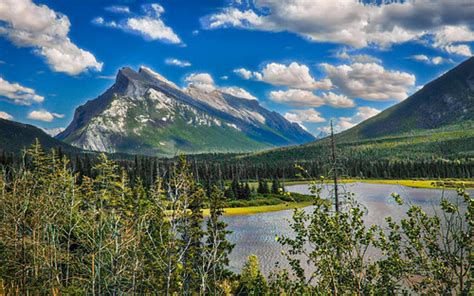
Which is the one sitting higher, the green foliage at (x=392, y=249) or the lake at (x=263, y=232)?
the green foliage at (x=392, y=249)

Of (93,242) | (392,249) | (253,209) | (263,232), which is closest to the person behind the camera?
(392,249)

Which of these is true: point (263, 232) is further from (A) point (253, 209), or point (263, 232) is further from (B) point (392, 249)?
(B) point (392, 249)

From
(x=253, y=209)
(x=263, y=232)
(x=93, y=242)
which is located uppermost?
Result: (x=93, y=242)

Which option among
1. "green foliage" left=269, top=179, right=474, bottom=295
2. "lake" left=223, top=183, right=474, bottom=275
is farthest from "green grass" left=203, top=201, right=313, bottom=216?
"green foliage" left=269, top=179, right=474, bottom=295

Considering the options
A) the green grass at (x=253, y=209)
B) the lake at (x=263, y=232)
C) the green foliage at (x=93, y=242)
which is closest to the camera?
the green foliage at (x=93, y=242)

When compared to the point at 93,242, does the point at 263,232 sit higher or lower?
lower

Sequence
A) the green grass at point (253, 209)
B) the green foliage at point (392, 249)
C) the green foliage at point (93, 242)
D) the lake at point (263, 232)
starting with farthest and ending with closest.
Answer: the green grass at point (253, 209)
the lake at point (263, 232)
the green foliage at point (93, 242)
the green foliage at point (392, 249)

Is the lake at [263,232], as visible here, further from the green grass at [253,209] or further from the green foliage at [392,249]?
the green foliage at [392,249]

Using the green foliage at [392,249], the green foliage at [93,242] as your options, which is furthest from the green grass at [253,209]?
the green foliage at [392,249]

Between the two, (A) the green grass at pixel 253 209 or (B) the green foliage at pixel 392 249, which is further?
(A) the green grass at pixel 253 209

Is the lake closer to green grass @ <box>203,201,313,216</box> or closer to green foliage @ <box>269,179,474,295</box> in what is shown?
green grass @ <box>203,201,313,216</box>

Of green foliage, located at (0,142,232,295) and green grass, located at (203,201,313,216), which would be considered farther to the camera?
green grass, located at (203,201,313,216)

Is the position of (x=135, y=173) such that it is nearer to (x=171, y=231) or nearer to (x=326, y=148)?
(x=326, y=148)

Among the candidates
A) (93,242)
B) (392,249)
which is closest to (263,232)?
(93,242)
